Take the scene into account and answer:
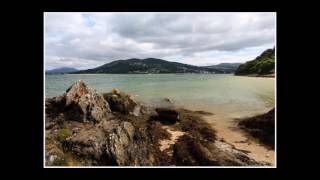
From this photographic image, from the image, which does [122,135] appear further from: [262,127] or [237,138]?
[262,127]

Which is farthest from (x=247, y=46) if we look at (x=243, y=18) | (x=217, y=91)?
(x=217, y=91)

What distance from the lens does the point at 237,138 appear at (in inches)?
313

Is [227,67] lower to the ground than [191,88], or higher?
→ higher

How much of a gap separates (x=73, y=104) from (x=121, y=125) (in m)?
1.42

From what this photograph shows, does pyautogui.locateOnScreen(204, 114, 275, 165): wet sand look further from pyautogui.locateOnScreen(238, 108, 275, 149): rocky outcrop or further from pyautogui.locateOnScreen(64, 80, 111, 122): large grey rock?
pyautogui.locateOnScreen(64, 80, 111, 122): large grey rock

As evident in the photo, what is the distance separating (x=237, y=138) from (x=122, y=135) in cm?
289

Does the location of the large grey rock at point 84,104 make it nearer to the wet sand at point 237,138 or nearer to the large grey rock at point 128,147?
the large grey rock at point 128,147

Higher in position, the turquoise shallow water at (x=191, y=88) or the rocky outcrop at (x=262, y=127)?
the turquoise shallow water at (x=191, y=88)

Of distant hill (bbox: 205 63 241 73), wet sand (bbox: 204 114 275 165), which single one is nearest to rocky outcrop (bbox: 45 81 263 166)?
wet sand (bbox: 204 114 275 165)

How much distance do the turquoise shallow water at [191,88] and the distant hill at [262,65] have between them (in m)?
0.21

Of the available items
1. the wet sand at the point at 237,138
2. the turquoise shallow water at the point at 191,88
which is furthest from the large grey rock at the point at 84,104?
the wet sand at the point at 237,138

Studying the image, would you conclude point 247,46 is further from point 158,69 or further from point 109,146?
point 109,146

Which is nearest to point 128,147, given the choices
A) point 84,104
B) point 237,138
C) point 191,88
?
point 84,104

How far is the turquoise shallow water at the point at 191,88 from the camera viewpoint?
8.11m
